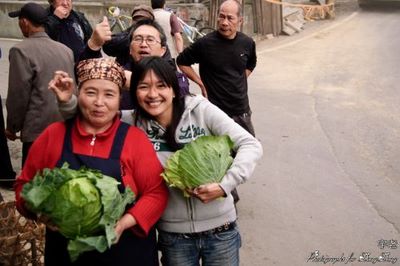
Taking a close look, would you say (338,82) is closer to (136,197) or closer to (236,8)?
(236,8)

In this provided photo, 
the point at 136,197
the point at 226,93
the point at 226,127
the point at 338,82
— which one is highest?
the point at 226,127

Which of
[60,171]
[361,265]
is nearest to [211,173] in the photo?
[60,171]

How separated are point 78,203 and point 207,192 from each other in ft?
1.84

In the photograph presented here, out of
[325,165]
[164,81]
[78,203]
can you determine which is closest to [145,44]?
[164,81]

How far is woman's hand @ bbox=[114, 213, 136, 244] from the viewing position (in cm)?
210

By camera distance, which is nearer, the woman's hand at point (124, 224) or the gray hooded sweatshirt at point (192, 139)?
the woman's hand at point (124, 224)

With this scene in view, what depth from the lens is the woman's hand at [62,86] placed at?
227 centimetres

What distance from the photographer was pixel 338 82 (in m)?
9.97

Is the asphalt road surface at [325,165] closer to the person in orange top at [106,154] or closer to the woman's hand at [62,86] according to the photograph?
the person in orange top at [106,154]

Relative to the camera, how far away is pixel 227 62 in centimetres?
461

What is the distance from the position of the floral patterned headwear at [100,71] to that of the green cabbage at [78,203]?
0.43 metres

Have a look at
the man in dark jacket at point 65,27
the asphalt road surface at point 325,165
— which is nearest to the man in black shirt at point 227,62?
the asphalt road surface at point 325,165

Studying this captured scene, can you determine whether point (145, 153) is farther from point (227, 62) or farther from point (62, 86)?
point (227, 62)

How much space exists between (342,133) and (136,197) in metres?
5.39
